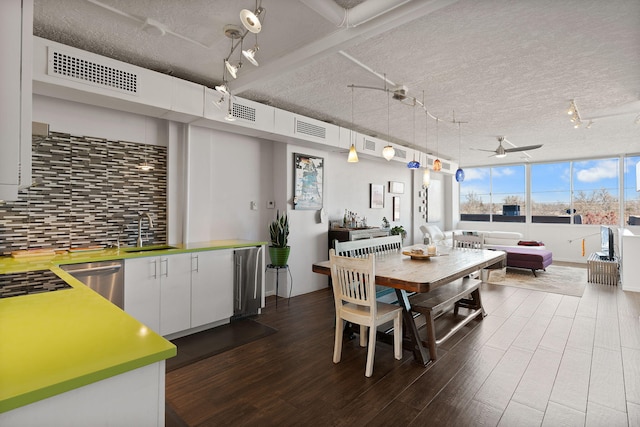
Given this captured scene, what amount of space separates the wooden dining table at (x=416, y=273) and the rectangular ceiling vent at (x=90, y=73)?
7.72 feet

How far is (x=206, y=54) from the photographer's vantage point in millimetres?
3014

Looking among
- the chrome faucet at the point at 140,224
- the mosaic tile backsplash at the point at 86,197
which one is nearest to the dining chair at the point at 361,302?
the chrome faucet at the point at 140,224

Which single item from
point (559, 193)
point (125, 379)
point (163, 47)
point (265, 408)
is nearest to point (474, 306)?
point (265, 408)

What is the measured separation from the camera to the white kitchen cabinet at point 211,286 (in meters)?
3.47

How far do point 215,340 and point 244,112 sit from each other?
8.23 feet

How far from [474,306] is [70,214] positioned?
174 inches

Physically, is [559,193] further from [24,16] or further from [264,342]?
[24,16]

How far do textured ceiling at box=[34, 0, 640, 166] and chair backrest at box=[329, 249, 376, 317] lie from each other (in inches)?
66.3

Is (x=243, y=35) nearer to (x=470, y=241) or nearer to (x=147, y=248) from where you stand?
(x=147, y=248)

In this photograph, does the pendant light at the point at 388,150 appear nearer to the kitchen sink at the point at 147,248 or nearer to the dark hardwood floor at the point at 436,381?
the dark hardwood floor at the point at 436,381

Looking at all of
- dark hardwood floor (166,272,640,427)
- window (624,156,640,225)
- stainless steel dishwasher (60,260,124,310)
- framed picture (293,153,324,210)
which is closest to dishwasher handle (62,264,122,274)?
stainless steel dishwasher (60,260,124,310)

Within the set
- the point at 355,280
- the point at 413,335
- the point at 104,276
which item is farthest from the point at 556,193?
the point at 104,276

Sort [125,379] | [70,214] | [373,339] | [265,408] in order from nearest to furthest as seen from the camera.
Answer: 1. [125,379]
2. [265,408]
3. [373,339]
4. [70,214]

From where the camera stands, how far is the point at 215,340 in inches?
131
